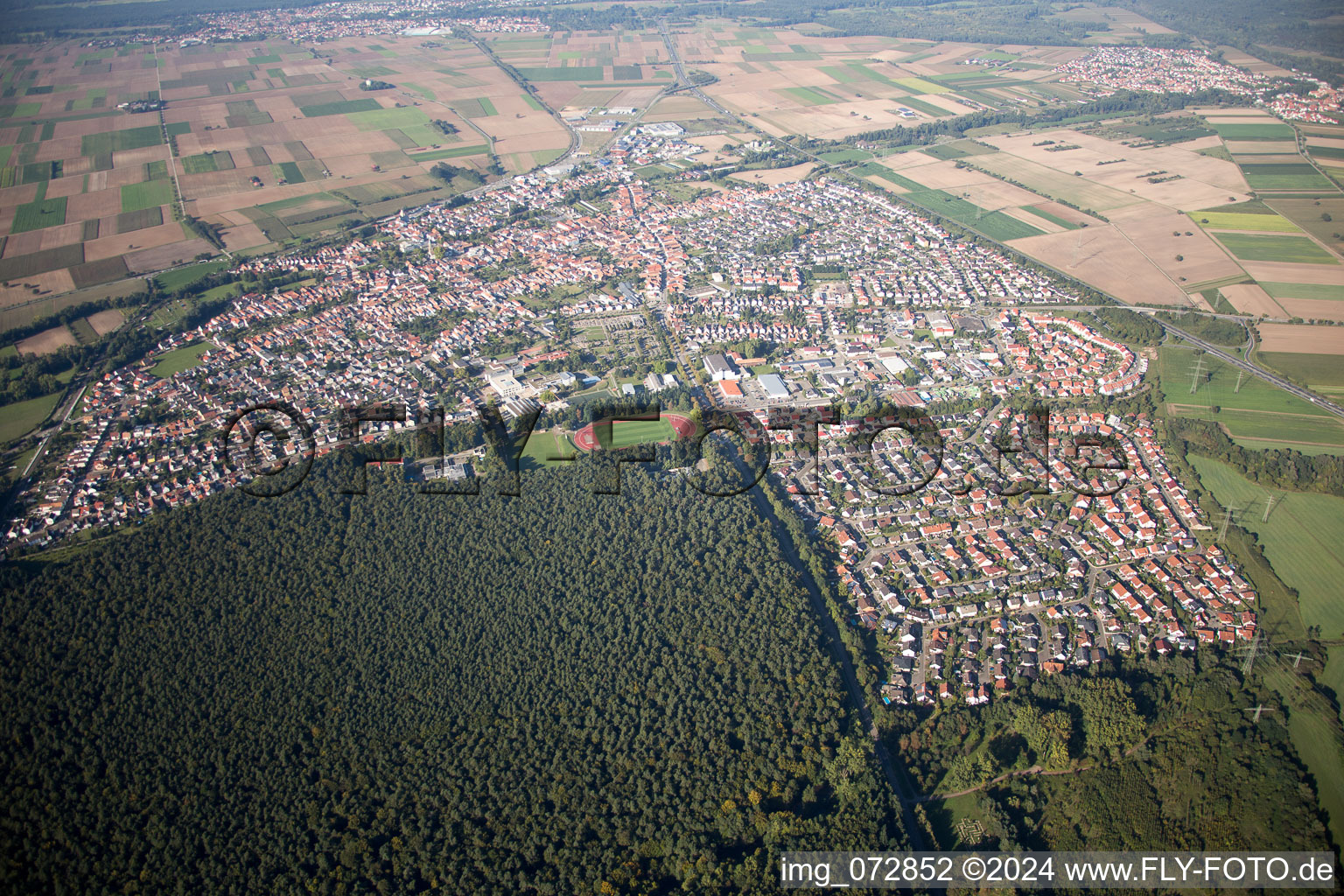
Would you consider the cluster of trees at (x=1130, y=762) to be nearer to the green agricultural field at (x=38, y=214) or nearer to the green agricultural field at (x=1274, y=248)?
the green agricultural field at (x=1274, y=248)

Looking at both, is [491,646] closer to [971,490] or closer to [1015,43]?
[971,490]

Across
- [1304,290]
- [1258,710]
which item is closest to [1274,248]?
[1304,290]

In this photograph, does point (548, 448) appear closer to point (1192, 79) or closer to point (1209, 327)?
point (1209, 327)

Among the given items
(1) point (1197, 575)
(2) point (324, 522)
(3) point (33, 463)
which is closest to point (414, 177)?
(3) point (33, 463)

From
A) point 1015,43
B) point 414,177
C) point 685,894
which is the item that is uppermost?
point 1015,43

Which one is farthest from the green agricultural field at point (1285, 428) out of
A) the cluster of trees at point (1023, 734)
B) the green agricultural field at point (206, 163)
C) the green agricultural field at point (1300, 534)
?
the green agricultural field at point (206, 163)
